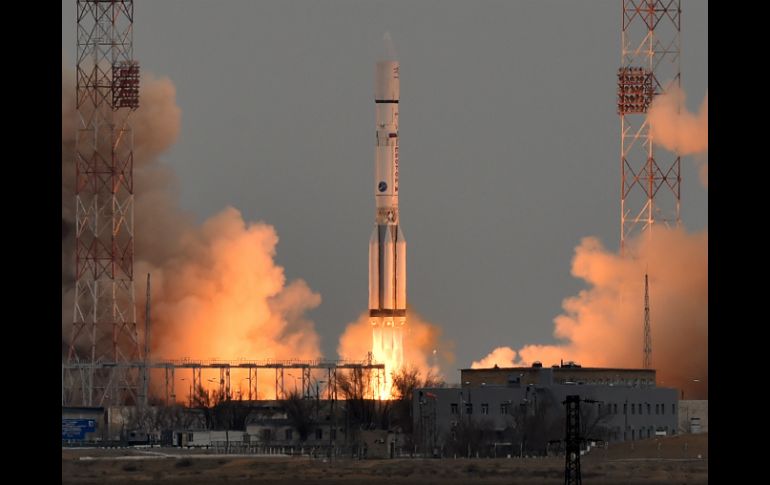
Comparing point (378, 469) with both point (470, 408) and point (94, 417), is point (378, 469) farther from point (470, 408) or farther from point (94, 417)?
point (94, 417)

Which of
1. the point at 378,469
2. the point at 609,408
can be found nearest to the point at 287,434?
the point at 609,408

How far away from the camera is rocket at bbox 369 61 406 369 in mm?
77688

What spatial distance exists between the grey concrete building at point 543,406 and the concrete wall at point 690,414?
0.95m

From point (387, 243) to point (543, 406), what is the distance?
28.1 ft

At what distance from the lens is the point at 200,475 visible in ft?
199

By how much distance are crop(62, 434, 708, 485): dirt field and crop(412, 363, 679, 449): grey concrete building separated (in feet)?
20.1

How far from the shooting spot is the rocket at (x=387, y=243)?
77.7 m

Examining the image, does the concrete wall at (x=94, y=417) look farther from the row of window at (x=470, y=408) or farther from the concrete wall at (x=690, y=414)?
the concrete wall at (x=690, y=414)

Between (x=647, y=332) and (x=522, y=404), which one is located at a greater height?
(x=647, y=332)

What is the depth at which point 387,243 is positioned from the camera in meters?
79.0

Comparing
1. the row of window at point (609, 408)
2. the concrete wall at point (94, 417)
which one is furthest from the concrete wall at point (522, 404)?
the concrete wall at point (94, 417)
